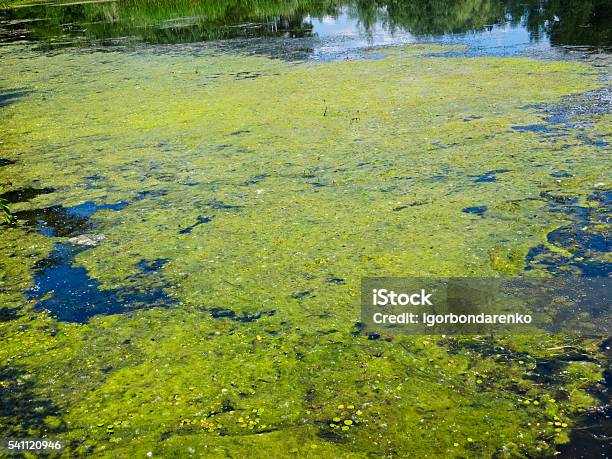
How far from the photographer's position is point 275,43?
890 cm

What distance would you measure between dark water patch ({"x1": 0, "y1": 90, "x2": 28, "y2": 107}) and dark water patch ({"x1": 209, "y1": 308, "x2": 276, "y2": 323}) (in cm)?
515

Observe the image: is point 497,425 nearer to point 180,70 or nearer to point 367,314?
point 367,314

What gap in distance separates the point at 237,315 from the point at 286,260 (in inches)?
18.7

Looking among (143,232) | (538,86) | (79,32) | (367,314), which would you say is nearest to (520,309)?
(367,314)

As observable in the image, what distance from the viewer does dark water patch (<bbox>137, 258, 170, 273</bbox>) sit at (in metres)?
2.81

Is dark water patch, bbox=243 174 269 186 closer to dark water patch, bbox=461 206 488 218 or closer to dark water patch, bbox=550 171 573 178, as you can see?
dark water patch, bbox=461 206 488 218

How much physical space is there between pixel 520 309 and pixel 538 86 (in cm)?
359

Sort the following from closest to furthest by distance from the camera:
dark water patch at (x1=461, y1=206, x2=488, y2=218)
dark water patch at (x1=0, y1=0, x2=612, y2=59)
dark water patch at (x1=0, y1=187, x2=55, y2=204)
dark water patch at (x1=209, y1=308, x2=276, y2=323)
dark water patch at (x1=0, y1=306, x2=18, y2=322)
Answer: dark water patch at (x1=209, y1=308, x2=276, y2=323) → dark water patch at (x1=0, y1=306, x2=18, y2=322) → dark water patch at (x1=461, y1=206, x2=488, y2=218) → dark water patch at (x1=0, y1=187, x2=55, y2=204) → dark water patch at (x1=0, y1=0, x2=612, y2=59)

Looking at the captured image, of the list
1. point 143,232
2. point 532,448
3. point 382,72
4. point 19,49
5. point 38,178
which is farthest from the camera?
point 19,49

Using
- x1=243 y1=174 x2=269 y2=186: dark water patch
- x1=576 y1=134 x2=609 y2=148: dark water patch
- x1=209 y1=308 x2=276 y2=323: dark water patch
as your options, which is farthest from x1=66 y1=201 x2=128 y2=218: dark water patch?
x1=576 y1=134 x2=609 y2=148: dark water patch

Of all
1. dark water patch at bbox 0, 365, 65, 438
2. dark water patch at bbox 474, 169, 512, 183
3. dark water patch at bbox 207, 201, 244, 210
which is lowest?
dark water patch at bbox 0, 365, 65, 438

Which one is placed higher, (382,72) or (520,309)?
(382,72)

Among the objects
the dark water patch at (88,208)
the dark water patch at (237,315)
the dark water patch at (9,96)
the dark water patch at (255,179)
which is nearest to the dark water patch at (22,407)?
the dark water patch at (237,315)

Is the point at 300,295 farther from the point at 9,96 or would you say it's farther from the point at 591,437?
the point at 9,96
